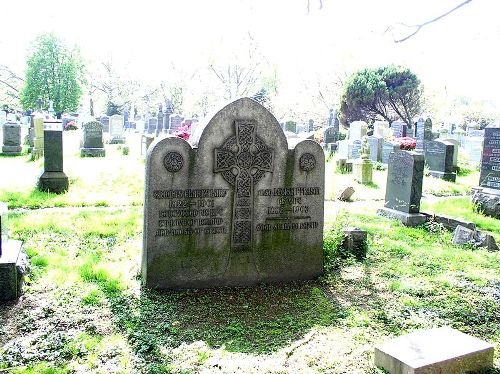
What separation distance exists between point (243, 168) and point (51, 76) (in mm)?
42905

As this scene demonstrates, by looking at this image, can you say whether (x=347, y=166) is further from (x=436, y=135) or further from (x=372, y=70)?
(x=372, y=70)

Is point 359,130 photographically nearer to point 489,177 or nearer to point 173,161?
point 489,177

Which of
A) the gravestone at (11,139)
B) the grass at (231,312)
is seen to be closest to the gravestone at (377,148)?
the grass at (231,312)

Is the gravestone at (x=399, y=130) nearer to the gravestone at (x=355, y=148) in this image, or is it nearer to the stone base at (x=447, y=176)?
the gravestone at (x=355, y=148)

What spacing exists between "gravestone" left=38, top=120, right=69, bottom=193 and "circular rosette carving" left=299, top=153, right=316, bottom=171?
689 cm

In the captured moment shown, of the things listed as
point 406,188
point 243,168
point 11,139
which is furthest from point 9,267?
point 11,139

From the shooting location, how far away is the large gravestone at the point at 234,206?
17.0ft

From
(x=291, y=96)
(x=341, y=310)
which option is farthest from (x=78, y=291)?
(x=291, y=96)

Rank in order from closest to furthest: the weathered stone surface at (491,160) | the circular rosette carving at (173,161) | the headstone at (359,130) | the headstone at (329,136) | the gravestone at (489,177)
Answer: the circular rosette carving at (173,161), the gravestone at (489,177), the weathered stone surface at (491,160), the headstone at (359,130), the headstone at (329,136)

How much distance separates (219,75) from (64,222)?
4176 cm

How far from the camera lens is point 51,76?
142 ft

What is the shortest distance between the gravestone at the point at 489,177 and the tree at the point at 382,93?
24674 millimetres

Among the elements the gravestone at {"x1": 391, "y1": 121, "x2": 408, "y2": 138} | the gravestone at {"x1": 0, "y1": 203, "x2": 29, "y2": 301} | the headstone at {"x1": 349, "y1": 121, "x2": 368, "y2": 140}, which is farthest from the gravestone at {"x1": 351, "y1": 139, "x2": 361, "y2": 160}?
the gravestone at {"x1": 0, "y1": 203, "x2": 29, "y2": 301}

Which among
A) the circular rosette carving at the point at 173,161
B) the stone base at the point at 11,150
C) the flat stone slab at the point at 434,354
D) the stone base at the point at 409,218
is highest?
the circular rosette carving at the point at 173,161
